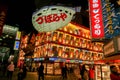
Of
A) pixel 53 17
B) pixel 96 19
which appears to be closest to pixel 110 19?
pixel 96 19

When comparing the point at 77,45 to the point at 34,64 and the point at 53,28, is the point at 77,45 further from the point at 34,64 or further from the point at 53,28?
the point at 53,28

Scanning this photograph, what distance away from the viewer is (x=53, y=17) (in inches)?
218

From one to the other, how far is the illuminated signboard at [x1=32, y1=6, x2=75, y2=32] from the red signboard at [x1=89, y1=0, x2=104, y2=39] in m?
9.24

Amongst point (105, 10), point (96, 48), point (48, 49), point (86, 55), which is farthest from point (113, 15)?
point (96, 48)

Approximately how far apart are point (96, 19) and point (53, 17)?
9.97 metres

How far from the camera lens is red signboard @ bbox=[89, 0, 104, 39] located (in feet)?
47.5

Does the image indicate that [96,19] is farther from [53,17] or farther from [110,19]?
[53,17]

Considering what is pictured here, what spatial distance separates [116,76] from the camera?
5.25 metres

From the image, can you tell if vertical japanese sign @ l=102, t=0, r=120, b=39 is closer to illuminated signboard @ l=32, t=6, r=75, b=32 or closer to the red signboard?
the red signboard

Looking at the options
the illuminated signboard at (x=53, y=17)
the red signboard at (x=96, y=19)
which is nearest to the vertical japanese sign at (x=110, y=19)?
the red signboard at (x=96, y=19)

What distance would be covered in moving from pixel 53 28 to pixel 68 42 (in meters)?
41.5

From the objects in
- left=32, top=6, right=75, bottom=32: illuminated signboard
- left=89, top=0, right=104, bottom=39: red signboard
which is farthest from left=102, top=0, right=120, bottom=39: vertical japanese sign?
left=32, top=6, right=75, bottom=32: illuminated signboard

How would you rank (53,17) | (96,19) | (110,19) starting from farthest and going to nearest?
(96,19) → (110,19) → (53,17)

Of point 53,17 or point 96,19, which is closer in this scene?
point 53,17
